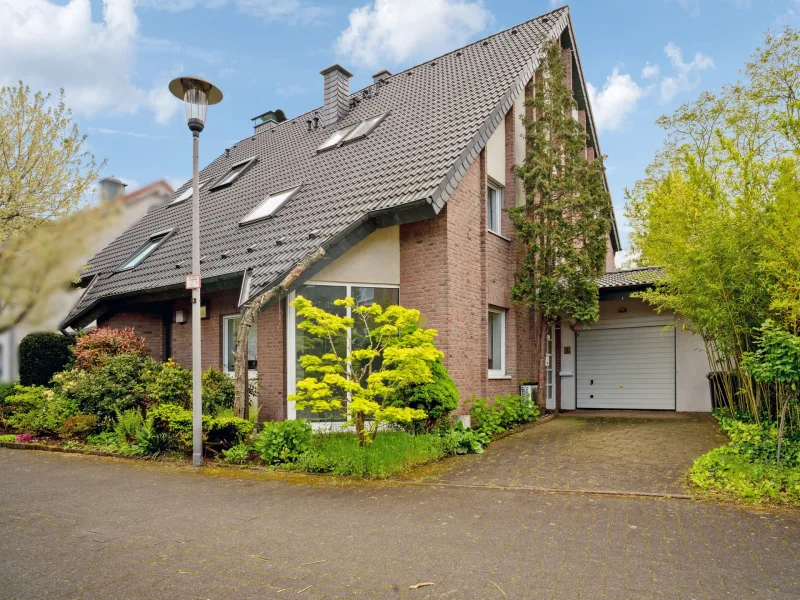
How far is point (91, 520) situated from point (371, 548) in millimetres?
2924

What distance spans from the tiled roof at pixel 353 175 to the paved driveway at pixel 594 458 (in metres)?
4.04

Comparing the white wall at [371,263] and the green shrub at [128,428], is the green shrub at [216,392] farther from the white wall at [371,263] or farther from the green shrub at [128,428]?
the white wall at [371,263]

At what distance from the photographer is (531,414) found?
11.6 m

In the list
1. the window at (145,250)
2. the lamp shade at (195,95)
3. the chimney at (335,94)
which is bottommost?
the window at (145,250)

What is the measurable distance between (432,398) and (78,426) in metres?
6.40

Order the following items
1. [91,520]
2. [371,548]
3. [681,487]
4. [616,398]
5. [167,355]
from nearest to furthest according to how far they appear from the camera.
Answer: [371,548], [91,520], [681,487], [167,355], [616,398]

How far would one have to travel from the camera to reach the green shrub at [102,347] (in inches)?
460

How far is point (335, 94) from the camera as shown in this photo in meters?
16.3

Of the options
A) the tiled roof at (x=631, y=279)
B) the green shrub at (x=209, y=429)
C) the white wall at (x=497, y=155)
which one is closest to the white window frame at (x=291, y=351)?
the green shrub at (x=209, y=429)

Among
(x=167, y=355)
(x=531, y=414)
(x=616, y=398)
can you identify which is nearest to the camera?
(x=531, y=414)

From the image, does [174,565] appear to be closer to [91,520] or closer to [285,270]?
[91,520]

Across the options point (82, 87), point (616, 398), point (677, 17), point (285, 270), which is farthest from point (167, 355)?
point (677, 17)

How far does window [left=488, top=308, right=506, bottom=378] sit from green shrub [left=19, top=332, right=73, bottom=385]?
9618 millimetres

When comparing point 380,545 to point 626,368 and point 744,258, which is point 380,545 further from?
point 626,368
